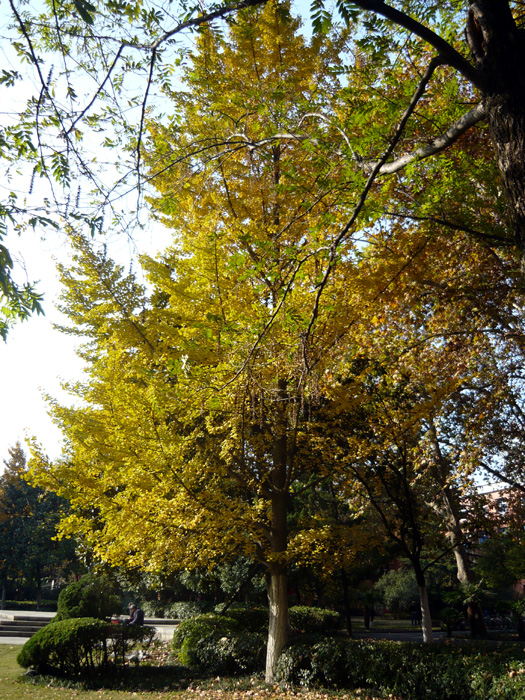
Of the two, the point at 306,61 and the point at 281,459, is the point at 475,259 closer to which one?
the point at 306,61

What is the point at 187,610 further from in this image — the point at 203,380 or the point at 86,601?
the point at 203,380

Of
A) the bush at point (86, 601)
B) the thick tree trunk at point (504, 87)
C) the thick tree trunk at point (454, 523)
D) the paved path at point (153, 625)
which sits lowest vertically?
the paved path at point (153, 625)

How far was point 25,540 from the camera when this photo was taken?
2906cm

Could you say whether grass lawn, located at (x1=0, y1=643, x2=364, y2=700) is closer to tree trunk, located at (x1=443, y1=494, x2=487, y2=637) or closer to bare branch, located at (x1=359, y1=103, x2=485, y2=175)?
tree trunk, located at (x1=443, y1=494, x2=487, y2=637)

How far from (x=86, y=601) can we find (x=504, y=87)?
1419cm

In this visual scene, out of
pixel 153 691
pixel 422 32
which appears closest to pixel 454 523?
pixel 153 691

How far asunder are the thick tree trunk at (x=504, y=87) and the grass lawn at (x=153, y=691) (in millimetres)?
7696

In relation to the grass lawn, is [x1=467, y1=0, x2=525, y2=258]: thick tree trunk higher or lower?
higher

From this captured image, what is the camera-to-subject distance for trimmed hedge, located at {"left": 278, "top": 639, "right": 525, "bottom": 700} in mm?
6527

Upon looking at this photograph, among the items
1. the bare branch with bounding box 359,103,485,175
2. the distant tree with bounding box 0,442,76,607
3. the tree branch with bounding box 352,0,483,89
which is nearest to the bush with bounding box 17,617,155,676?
the bare branch with bounding box 359,103,485,175

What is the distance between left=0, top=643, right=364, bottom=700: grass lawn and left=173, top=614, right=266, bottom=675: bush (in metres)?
0.52

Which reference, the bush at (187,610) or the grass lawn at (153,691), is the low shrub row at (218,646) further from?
the bush at (187,610)

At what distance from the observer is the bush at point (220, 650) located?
32.4 feet

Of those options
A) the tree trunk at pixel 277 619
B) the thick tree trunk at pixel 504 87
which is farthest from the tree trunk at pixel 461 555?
the thick tree trunk at pixel 504 87
